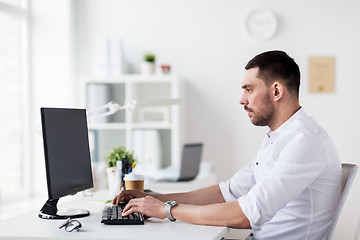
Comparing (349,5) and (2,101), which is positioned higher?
(349,5)

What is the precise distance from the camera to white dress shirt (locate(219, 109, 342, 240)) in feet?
5.75

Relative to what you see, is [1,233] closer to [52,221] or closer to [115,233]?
[52,221]

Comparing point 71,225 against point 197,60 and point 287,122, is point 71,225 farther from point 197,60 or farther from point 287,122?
point 197,60

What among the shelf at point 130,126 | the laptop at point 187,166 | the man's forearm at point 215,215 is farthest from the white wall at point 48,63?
the man's forearm at point 215,215

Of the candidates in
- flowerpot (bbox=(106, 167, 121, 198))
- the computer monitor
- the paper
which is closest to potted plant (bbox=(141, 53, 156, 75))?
the paper

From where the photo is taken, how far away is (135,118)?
4824mm

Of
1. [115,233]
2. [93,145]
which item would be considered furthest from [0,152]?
[115,233]

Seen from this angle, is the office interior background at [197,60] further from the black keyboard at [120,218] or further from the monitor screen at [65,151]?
the black keyboard at [120,218]

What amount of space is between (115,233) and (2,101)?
3065 millimetres

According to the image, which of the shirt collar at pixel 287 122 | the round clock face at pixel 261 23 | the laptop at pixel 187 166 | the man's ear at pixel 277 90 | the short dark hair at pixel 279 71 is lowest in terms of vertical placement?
the laptop at pixel 187 166

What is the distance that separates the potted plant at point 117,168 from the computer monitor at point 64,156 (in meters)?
0.29

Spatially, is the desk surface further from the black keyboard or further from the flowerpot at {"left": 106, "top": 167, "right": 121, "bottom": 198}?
the flowerpot at {"left": 106, "top": 167, "right": 121, "bottom": 198}

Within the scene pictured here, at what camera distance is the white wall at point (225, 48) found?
15.0 ft

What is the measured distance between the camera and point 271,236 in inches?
77.2
